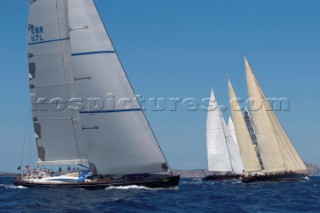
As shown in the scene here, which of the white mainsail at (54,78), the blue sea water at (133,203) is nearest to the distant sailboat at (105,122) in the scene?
the white mainsail at (54,78)

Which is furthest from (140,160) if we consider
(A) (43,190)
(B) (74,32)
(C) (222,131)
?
(C) (222,131)

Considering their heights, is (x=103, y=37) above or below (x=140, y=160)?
above

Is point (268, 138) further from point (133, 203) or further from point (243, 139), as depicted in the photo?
point (133, 203)

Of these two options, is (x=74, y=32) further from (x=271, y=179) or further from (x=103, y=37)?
(x=271, y=179)

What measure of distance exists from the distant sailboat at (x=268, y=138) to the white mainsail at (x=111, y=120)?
23.0 meters

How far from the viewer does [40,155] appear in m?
46.5

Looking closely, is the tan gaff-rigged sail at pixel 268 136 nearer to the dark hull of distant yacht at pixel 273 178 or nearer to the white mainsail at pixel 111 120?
the dark hull of distant yacht at pixel 273 178

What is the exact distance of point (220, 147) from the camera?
7956 cm

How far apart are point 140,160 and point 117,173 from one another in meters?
1.97

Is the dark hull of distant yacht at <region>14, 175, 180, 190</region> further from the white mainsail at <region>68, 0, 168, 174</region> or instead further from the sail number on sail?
the sail number on sail

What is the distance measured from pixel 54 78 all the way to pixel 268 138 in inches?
1021

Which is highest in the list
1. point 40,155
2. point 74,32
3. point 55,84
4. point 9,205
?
point 74,32

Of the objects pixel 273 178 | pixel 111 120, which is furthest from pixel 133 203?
pixel 273 178

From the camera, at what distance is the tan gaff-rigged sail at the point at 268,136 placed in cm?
6053
